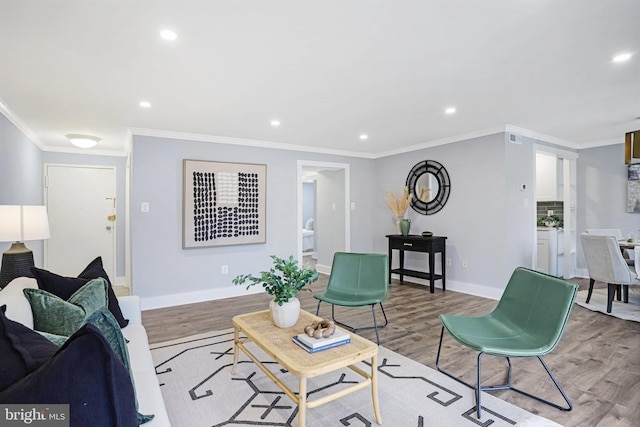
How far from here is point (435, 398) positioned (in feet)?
7.16

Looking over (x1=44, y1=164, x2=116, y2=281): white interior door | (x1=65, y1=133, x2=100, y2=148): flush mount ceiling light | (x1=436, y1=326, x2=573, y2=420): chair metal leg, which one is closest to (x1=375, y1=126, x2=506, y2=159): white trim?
(x1=436, y1=326, x2=573, y2=420): chair metal leg

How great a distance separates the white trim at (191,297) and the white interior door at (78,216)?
2047 millimetres

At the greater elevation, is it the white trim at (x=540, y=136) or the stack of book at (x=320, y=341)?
the white trim at (x=540, y=136)

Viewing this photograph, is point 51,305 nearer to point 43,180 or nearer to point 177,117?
point 177,117

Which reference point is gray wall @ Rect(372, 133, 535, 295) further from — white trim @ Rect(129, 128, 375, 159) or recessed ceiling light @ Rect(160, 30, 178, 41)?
recessed ceiling light @ Rect(160, 30, 178, 41)

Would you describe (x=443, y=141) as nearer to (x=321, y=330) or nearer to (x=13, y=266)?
(x=321, y=330)

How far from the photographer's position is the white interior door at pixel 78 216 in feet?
17.7

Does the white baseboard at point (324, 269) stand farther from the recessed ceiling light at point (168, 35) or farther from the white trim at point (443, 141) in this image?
the recessed ceiling light at point (168, 35)

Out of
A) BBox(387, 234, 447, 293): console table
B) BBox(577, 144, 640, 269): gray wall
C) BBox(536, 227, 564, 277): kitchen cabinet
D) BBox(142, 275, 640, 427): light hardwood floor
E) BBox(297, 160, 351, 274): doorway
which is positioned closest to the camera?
BBox(142, 275, 640, 427): light hardwood floor

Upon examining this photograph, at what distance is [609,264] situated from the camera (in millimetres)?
3939

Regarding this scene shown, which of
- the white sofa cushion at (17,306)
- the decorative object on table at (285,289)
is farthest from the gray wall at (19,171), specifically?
the decorative object on table at (285,289)

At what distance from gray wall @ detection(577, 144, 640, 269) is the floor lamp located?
7353mm

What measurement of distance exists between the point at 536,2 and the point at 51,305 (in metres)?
2.91

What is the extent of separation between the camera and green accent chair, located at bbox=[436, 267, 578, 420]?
2041 millimetres
